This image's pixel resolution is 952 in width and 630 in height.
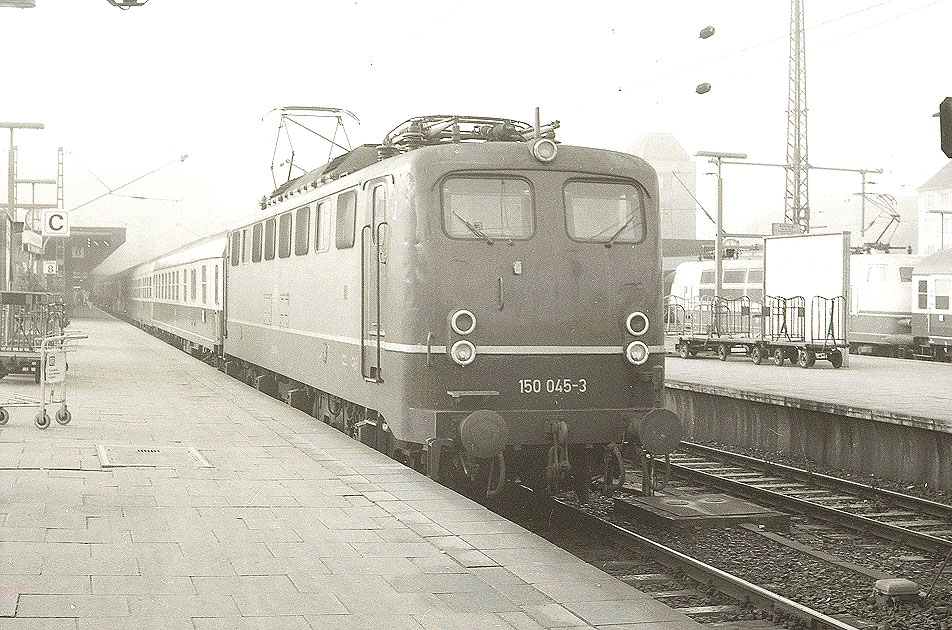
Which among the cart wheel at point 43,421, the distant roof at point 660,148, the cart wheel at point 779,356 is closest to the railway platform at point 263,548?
the cart wheel at point 43,421

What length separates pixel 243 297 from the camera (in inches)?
765

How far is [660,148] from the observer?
12356 centimetres

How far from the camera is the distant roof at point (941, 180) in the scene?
226ft

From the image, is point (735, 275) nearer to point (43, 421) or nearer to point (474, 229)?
point (43, 421)

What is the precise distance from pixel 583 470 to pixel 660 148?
382ft

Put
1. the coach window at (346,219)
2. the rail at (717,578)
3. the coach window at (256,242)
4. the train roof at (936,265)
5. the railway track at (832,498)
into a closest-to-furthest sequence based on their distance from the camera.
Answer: the rail at (717,578) → the railway track at (832,498) → the coach window at (346,219) → the coach window at (256,242) → the train roof at (936,265)

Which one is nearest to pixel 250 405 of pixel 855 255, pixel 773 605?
pixel 773 605

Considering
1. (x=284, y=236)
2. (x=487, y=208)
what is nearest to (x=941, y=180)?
(x=284, y=236)

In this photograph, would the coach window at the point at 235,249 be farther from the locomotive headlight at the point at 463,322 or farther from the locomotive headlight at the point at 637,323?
the locomotive headlight at the point at 637,323

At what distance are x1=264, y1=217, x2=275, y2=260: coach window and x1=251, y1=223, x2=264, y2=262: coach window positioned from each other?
413mm

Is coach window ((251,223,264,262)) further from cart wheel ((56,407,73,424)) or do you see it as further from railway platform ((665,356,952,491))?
railway platform ((665,356,952,491))

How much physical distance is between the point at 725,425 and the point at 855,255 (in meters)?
20.6

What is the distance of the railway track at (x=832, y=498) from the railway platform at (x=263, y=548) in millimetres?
3935

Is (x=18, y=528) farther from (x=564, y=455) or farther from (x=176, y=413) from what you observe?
(x=176, y=413)
